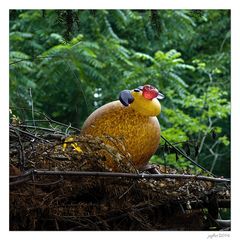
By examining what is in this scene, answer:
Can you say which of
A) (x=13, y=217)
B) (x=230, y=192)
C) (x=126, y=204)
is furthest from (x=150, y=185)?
(x=13, y=217)

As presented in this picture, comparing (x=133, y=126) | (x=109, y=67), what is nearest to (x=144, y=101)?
(x=133, y=126)

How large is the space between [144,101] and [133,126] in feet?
0.29

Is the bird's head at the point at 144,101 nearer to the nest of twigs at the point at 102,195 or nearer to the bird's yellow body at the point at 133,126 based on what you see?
the bird's yellow body at the point at 133,126

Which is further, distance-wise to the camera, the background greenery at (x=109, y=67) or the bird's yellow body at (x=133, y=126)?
the background greenery at (x=109, y=67)

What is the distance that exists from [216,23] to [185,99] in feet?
4.96

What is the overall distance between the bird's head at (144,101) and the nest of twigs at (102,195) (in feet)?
0.56

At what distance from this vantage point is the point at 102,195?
132 centimetres

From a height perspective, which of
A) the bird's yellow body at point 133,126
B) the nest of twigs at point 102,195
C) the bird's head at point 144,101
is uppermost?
the bird's head at point 144,101

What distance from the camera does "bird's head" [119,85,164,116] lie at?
4.92 ft

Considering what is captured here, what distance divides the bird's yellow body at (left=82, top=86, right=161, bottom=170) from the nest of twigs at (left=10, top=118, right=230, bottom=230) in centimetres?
8

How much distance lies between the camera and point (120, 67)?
4406 mm

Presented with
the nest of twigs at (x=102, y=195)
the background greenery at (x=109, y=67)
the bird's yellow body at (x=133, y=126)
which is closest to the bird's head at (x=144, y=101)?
the bird's yellow body at (x=133, y=126)

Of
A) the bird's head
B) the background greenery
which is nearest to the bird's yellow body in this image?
the bird's head

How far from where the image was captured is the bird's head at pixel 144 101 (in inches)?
59.1
